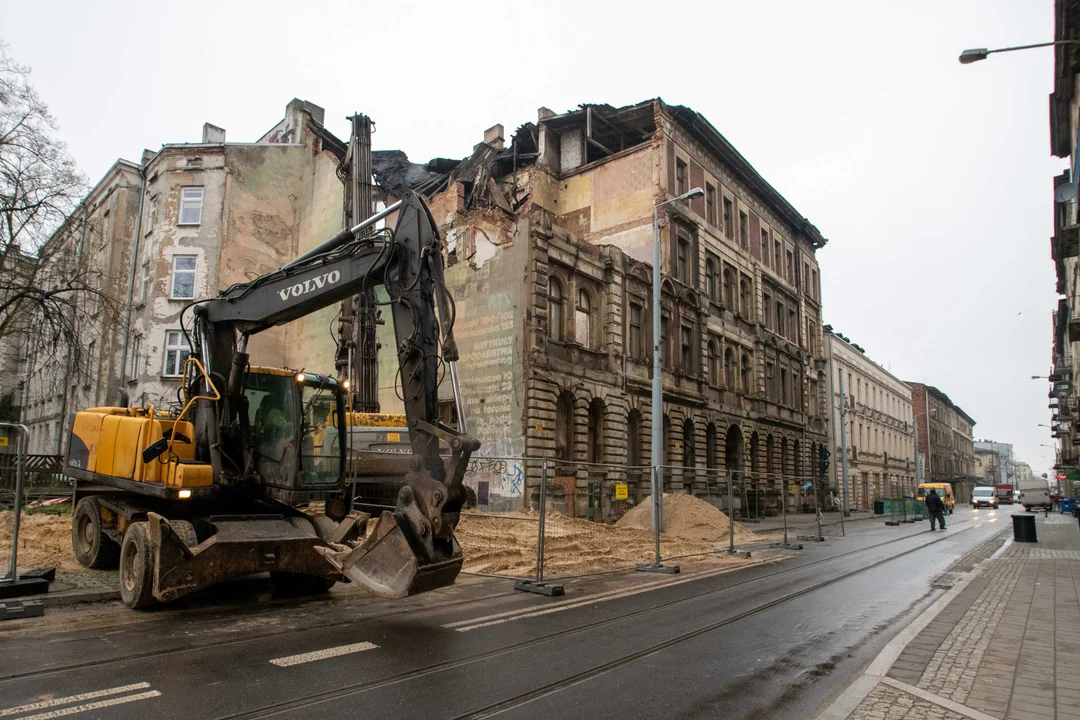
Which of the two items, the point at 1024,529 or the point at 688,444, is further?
the point at 688,444

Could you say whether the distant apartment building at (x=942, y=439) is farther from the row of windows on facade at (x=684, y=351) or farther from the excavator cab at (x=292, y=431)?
the excavator cab at (x=292, y=431)

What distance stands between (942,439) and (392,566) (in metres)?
99.7

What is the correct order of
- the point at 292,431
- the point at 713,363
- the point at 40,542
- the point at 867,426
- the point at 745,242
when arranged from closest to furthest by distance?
the point at 292,431 < the point at 40,542 < the point at 713,363 < the point at 745,242 < the point at 867,426

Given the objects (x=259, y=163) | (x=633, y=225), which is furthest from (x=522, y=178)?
(x=259, y=163)

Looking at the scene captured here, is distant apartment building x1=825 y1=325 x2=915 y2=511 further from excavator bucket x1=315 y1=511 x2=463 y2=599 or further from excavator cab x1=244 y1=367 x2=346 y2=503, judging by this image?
excavator bucket x1=315 y1=511 x2=463 y2=599

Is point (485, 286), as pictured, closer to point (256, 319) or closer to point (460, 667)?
point (256, 319)

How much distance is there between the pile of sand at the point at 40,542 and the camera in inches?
418

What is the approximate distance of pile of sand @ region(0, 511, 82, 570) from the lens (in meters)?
10.6

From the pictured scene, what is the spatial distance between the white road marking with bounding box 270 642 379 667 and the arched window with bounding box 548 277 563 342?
1760cm

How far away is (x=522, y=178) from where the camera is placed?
103 ft

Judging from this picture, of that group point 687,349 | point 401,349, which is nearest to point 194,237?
point 687,349

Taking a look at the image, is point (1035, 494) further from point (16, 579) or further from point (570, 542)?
point (16, 579)


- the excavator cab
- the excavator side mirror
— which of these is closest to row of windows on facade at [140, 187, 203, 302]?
the excavator cab

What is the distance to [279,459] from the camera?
8.86 meters
